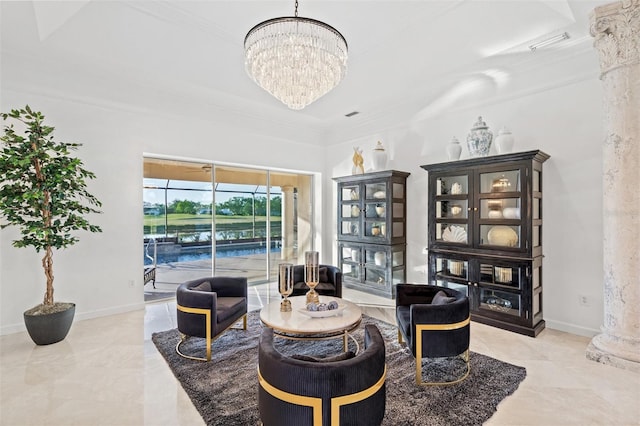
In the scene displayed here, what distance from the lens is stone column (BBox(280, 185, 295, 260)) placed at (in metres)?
6.93

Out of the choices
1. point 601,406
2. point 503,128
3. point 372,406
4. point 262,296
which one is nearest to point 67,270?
point 262,296

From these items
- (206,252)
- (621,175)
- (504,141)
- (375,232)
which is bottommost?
(206,252)

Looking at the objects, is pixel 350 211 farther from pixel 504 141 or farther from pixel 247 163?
pixel 504 141

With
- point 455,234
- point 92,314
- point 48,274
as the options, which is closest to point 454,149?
point 455,234

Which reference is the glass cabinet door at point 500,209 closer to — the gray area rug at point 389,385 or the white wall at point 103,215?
the gray area rug at point 389,385

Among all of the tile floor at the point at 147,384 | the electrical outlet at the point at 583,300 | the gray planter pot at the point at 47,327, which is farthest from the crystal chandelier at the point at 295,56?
the electrical outlet at the point at 583,300

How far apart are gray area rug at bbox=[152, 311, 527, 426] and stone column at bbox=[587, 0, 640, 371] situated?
42.9 inches

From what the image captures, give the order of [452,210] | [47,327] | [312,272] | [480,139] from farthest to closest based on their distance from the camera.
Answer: [452,210], [480,139], [47,327], [312,272]

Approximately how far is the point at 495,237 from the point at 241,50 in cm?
400

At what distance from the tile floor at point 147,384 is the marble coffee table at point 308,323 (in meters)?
0.89

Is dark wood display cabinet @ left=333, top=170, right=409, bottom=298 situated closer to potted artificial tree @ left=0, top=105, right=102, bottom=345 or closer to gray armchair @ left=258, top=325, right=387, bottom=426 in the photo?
gray armchair @ left=258, top=325, right=387, bottom=426

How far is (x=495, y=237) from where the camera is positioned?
4125 mm

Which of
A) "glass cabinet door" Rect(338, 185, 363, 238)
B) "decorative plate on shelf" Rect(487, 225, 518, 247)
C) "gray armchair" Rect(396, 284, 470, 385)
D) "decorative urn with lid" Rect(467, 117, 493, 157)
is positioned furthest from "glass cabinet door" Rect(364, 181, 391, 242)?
"gray armchair" Rect(396, 284, 470, 385)

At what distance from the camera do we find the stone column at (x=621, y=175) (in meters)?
2.99
